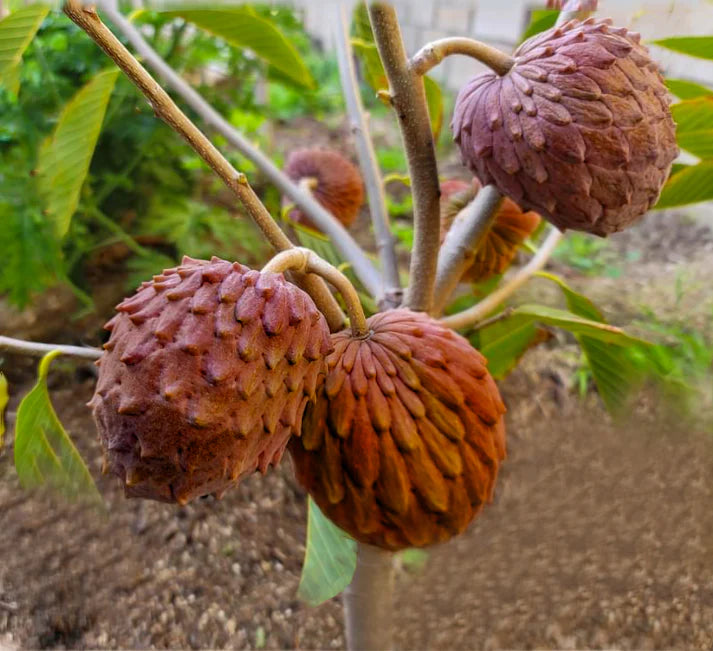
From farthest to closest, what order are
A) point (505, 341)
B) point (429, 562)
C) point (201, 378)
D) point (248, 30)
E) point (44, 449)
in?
1. point (429, 562)
2. point (505, 341)
3. point (248, 30)
4. point (44, 449)
5. point (201, 378)

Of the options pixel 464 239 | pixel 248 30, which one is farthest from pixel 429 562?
pixel 248 30

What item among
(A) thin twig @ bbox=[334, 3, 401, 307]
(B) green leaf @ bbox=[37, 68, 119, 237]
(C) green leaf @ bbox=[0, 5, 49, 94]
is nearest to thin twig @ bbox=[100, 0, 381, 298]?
(A) thin twig @ bbox=[334, 3, 401, 307]

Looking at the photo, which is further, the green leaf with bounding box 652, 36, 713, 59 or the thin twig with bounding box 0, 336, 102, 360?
the green leaf with bounding box 652, 36, 713, 59

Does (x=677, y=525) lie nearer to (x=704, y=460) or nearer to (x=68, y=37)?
(x=704, y=460)

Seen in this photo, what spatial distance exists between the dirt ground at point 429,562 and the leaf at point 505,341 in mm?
276

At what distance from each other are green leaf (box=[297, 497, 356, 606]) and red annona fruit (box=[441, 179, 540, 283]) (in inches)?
14.9

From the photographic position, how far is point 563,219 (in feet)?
1.92

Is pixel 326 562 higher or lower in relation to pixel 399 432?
lower

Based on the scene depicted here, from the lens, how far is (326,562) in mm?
731

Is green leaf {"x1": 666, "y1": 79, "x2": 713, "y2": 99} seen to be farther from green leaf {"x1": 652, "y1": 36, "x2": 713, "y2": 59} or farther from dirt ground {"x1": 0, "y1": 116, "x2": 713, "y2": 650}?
dirt ground {"x1": 0, "y1": 116, "x2": 713, "y2": 650}

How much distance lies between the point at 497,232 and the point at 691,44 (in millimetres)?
313

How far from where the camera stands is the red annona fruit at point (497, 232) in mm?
885

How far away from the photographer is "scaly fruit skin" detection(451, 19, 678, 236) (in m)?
0.53

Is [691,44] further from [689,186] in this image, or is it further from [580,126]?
[580,126]
